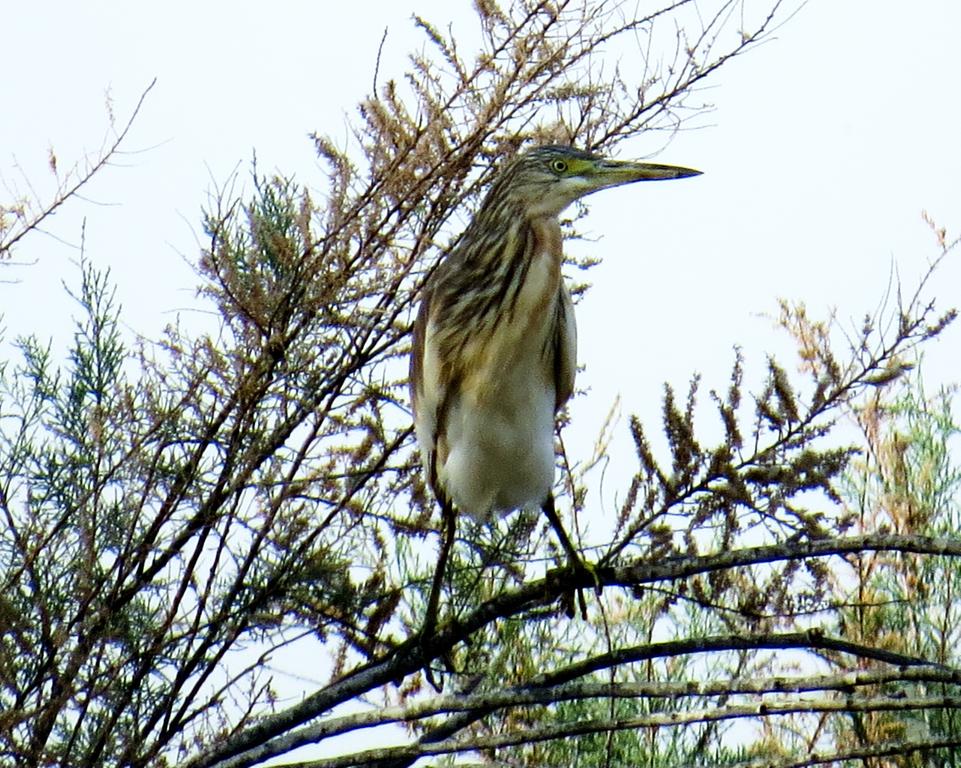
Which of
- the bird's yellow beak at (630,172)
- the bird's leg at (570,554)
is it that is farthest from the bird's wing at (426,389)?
the bird's yellow beak at (630,172)

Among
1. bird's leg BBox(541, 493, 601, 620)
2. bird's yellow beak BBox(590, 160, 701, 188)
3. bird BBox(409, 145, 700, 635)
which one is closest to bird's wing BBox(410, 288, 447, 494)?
bird BBox(409, 145, 700, 635)

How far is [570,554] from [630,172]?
2.67 feet

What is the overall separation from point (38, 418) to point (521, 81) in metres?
1.17

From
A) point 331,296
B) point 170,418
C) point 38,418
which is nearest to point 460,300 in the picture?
point 331,296

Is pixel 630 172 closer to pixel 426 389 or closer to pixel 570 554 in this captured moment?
pixel 426 389

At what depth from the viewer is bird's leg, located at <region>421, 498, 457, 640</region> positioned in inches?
111

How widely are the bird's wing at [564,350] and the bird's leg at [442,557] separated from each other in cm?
31

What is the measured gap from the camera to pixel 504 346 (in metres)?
2.88

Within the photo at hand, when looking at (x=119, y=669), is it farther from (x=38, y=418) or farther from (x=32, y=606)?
(x=38, y=418)

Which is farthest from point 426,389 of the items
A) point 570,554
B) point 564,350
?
point 570,554

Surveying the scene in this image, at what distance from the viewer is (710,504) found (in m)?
2.61

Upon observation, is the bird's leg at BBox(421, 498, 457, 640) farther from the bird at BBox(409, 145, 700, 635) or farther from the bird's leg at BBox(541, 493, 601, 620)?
the bird's leg at BBox(541, 493, 601, 620)

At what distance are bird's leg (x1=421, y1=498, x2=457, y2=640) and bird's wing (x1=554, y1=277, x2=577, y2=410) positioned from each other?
311 mm

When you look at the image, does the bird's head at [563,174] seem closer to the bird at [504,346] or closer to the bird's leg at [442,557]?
the bird at [504,346]
